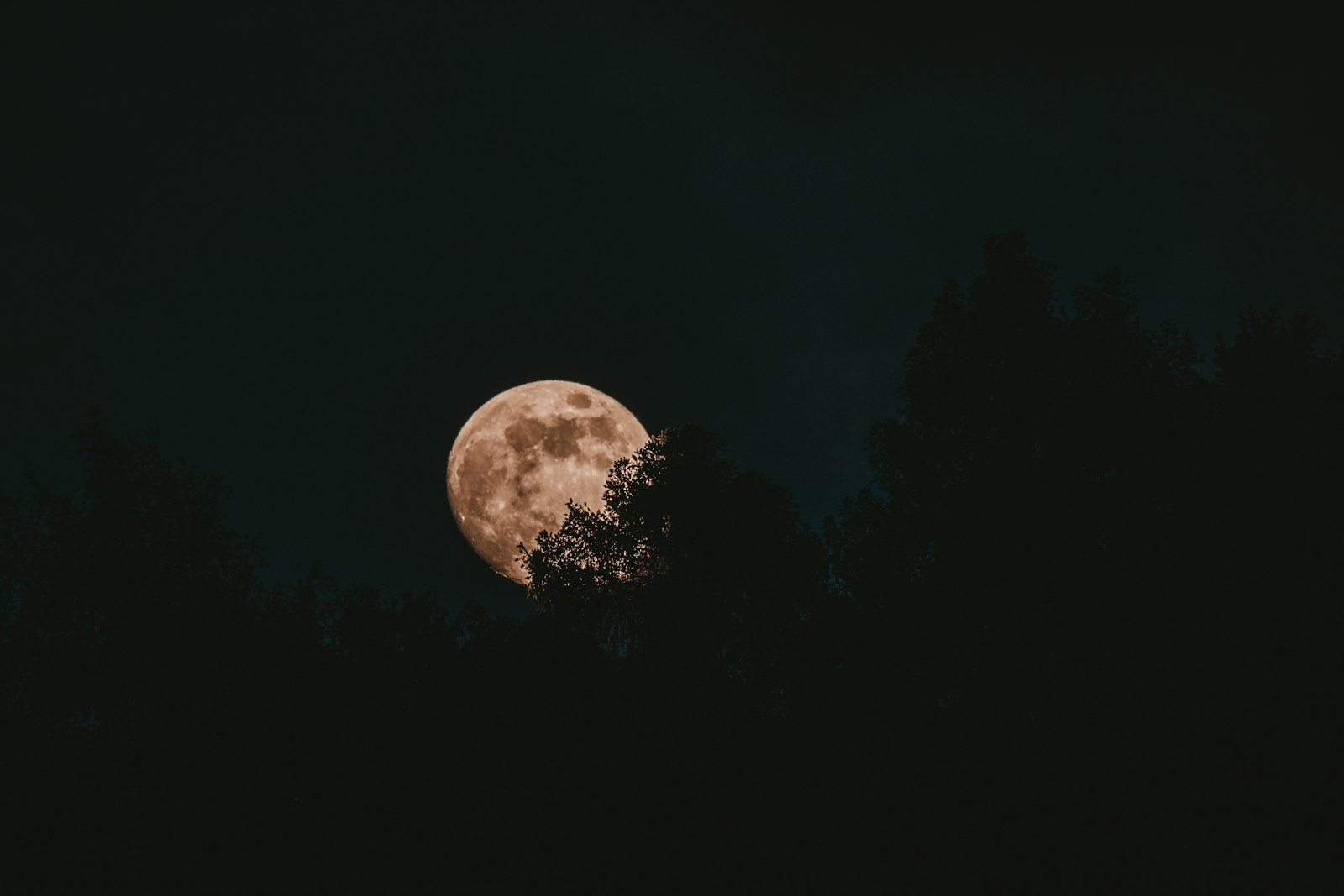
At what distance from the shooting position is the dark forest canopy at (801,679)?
12.7 meters

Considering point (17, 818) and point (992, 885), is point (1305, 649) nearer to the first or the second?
point (992, 885)

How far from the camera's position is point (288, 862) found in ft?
41.4

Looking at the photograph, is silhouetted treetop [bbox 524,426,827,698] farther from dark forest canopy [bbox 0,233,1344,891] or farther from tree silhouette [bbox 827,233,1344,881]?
tree silhouette [bbox 827,233,1344,881]

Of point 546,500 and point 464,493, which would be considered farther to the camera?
point 464,493

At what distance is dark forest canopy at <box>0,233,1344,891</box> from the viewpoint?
12.7 metres

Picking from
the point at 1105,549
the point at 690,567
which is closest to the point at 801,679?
the point at 690,567

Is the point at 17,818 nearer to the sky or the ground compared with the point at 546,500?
nearer to the ground

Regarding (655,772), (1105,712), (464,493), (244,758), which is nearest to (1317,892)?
(1105,712)

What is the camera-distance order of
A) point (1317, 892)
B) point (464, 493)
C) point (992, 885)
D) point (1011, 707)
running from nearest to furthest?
point (1317, 892), point (992, 885), point (1011, 707), point (464, 493)

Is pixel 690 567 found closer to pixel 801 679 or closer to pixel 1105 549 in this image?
pixel 801 679

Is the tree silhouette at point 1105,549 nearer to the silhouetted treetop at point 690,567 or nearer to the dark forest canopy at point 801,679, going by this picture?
the dark forest canopy at point 801,679

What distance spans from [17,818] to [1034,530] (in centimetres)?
1903

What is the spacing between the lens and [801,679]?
16156 mm

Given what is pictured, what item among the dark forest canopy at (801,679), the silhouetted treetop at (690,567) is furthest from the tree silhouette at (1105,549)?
the silhouetted treetop at (690,567)
